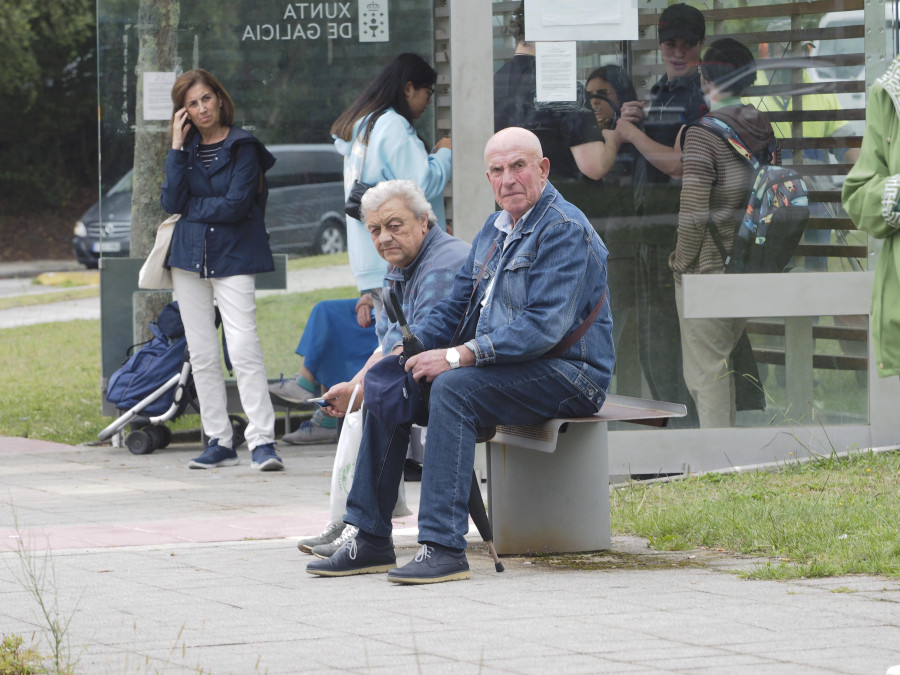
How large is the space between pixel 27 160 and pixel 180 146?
90.7ft

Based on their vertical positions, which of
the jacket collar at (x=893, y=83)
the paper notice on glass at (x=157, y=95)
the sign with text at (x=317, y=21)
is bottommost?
the jacket collar at (x=893, y=83)

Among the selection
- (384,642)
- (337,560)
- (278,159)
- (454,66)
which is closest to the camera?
(384,642)

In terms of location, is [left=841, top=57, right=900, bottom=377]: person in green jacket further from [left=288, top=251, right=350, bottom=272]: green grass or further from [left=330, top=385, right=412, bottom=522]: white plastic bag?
[left=288, top=251, right=350, bottom=272]: green grass

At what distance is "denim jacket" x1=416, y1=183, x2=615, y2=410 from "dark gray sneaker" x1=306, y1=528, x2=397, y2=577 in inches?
30.7

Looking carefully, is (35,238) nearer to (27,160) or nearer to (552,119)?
(27,160)

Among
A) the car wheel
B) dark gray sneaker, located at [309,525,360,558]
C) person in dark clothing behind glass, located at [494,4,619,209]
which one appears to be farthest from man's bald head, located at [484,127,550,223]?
the car wheel

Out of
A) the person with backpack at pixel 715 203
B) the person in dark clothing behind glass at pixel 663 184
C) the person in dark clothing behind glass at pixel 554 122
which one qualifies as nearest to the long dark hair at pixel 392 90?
the person in dark clothing behind glass at pixel 554 122

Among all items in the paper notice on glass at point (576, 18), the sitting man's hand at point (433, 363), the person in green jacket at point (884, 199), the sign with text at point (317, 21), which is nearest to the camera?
the sitting man's hand at point (433, 363)

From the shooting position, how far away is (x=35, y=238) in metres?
33.5

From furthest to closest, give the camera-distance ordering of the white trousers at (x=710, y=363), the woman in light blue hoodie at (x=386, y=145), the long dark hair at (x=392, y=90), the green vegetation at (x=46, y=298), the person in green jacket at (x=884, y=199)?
1. the green vegetation at (x=46, y=298)
2. the long dark hair at (x=392, y=90)
3. the woman in light blue hoodie at (x=386, y=145)
4. the white trousers at (x=710, y=363)
5. the person in green jacket at (x=884, y=199)

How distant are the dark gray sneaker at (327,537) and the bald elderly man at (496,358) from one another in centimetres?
32

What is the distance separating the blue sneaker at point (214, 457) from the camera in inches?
331

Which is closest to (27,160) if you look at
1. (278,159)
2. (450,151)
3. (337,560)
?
(278,159)

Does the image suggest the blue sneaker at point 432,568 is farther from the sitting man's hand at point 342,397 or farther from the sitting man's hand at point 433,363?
the sitting man's hand at point 342,397
